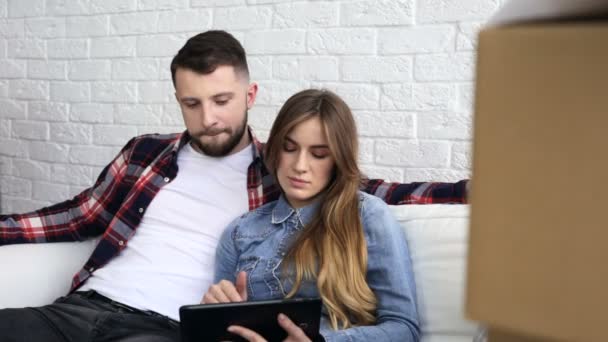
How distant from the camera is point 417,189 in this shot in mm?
1459

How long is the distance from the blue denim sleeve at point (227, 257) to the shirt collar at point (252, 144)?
7.7 inches

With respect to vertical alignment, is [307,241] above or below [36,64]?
below

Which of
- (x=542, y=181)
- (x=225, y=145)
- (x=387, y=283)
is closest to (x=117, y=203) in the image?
(x=225, y=145)

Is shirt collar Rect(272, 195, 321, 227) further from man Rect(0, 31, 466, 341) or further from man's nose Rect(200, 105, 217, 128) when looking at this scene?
man's nose Rect(200, 105, 217, 128)

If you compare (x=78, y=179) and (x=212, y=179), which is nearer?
(x=212, y=179)

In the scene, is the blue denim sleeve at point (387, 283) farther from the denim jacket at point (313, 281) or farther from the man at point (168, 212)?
the man at point (168, 212)

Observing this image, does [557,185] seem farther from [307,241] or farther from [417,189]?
[417,189]

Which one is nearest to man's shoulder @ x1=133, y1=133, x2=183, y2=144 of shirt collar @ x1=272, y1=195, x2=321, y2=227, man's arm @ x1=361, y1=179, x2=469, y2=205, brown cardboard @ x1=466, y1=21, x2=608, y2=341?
shirt collar @ x1=272, y1=195, x2=321, y2=227

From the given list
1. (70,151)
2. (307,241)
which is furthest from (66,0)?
(307,241)

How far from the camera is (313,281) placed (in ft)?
4.22

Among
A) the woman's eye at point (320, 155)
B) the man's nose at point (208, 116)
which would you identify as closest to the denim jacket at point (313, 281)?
the woman's eye at point (320, 155)

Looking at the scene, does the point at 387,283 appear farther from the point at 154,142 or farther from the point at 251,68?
the point at 251,68

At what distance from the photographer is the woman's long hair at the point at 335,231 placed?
1256 mm

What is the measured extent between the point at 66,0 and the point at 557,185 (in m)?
2.40
